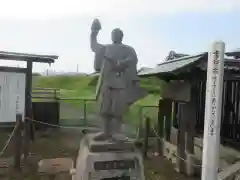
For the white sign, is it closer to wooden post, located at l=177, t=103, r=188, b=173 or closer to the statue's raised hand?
the statue's raised hand

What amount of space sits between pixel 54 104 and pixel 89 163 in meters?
8.17

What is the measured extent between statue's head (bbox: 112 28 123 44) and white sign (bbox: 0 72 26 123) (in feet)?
12.1

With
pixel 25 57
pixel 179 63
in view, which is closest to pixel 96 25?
pixel 179 63

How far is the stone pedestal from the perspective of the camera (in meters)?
4.39

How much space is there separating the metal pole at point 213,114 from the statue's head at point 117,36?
6.35ft

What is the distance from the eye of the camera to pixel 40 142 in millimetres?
9906

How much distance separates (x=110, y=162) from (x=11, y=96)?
396 cm

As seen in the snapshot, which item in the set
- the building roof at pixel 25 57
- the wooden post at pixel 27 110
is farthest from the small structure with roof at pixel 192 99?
the wooden post at pixel 27 110

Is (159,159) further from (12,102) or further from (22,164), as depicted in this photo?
(12,102)

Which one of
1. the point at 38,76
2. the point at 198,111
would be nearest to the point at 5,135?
the point at 198,111

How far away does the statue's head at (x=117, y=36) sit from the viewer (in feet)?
15.3

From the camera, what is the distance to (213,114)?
3062mm

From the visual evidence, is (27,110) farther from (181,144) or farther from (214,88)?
(214,88)

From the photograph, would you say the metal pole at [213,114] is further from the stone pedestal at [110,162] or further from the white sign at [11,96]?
the white sign at [11,96]
